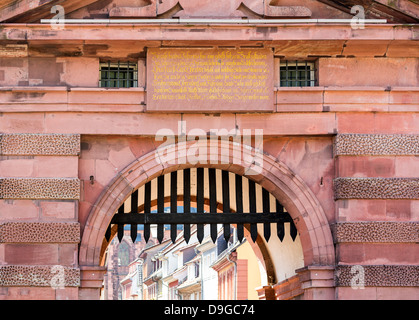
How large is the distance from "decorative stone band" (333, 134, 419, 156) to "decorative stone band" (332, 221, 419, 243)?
4.04 ft

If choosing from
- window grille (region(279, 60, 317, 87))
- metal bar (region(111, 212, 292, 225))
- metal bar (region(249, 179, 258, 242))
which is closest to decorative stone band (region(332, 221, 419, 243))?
metal bar (region(111, 212, 292, 225))

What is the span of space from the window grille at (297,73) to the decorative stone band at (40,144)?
3.83m

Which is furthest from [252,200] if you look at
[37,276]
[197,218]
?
[37,276]

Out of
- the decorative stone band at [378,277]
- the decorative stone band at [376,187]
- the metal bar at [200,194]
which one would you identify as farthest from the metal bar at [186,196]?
the decorative stone band at [378,277]

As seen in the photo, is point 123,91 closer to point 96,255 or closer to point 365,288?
point 96,255

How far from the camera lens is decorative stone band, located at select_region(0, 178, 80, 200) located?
1560 cm

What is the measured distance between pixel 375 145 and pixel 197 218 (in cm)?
345

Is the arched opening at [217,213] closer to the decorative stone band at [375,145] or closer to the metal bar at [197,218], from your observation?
the metal bar at [197,218]

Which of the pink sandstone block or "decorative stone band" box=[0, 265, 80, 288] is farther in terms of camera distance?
the pink sandstone block

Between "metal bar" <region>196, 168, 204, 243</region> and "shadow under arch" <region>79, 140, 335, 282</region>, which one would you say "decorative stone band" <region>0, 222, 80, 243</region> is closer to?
"shadow under arch" <region>79, 140, 335, 282</region>

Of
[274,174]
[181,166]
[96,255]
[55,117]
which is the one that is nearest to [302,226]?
[274,174]
